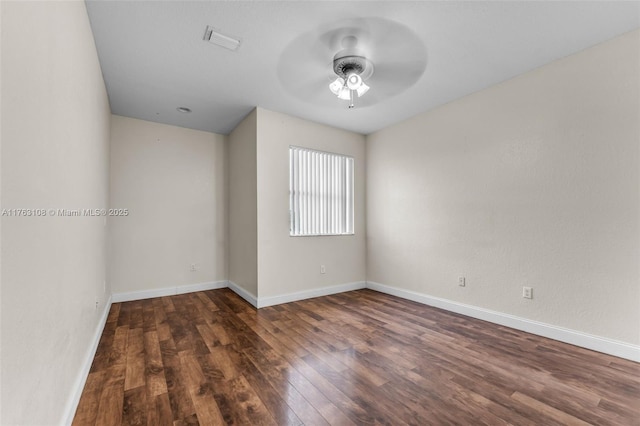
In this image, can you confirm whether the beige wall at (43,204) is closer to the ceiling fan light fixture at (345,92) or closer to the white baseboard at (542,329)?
the ceiling fan light fixture at (345,92)

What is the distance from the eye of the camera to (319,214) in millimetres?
4445

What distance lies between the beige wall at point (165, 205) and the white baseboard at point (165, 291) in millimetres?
50

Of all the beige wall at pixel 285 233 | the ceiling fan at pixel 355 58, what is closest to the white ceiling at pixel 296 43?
the ceiling fan at pixel 355 58

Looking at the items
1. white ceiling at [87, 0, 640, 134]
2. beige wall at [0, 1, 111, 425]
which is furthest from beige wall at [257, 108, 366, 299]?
beige wall at [0, 1, 111, 425]

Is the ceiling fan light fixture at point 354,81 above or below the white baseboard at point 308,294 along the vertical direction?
above

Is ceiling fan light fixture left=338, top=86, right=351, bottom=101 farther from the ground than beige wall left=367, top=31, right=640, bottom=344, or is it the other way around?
ceiling fan light fixture left=338, top=86, right=351, bottom=101

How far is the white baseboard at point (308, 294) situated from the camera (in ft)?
12.2

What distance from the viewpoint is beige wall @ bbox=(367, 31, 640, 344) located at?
2.34m

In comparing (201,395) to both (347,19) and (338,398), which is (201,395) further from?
(347,19)

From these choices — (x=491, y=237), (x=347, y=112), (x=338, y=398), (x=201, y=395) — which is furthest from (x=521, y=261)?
(x=201, y=395)

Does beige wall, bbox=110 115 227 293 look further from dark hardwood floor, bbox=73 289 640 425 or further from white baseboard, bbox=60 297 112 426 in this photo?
white baseboard, bbox=60 297 112 426

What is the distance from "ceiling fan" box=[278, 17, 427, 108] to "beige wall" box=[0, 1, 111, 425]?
1.61 m

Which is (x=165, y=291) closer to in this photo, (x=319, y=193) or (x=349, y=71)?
(x=319, y=193)

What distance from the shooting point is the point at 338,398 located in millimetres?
1789
